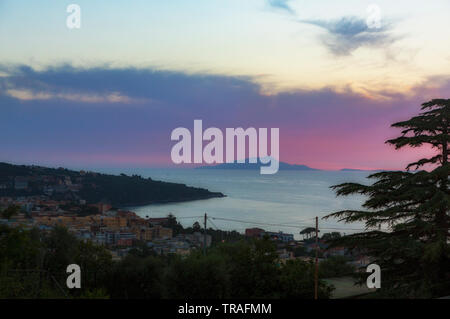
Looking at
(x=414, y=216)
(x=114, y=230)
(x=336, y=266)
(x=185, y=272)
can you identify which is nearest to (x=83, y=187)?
(x=114, y=230)

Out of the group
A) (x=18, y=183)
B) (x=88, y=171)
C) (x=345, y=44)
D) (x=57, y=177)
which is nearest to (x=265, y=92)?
(x=345, y=44)

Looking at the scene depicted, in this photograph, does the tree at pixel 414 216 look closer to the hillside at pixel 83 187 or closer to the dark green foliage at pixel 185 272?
the dark green foliage at pixel 185 272

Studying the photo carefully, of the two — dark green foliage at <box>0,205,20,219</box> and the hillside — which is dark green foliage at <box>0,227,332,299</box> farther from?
the hillside

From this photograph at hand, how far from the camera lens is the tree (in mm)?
8391

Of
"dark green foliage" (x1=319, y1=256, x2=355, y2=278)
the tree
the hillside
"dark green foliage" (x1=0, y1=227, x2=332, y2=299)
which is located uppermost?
the hillside

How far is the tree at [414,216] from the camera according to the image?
27.5 feet

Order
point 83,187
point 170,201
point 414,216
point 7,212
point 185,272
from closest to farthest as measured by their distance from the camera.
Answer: point 7,212 → point 414,216 → point 185,272 → point 83,187 → point 170,201

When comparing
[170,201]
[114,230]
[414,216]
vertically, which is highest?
[170,201]

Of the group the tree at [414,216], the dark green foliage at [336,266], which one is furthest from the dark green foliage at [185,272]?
the dark green foliage at [336,266]

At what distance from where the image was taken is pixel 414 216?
9180 millimetres

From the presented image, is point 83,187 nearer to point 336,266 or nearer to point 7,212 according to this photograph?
point 336,266

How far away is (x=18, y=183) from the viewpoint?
33812mm

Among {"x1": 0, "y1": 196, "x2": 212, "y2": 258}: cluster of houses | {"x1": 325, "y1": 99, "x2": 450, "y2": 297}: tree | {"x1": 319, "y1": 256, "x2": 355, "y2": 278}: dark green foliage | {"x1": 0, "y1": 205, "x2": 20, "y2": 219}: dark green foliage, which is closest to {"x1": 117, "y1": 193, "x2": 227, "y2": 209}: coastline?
{"x1": 0, "y1": 196, "x2": 212, "y2": 258}: cluster of houses
